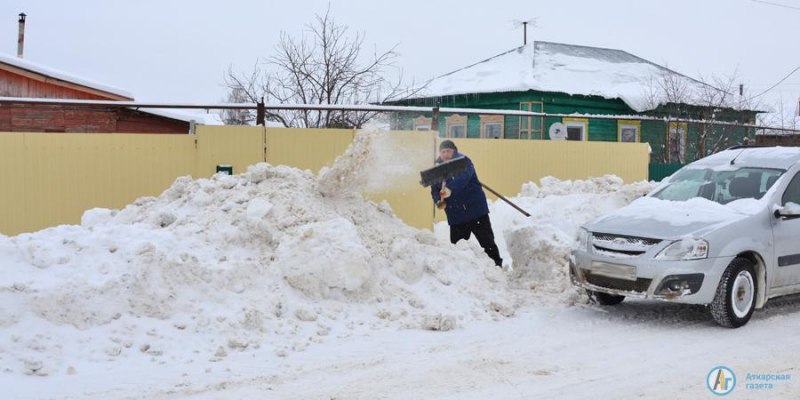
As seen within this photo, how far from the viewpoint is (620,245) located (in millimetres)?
6770

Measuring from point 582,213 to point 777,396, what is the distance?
6.85 m

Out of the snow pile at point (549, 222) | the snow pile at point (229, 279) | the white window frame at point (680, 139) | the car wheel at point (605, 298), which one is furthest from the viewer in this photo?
the white window frame at point (680, 139)

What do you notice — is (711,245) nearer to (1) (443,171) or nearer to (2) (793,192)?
(2) (793,192)

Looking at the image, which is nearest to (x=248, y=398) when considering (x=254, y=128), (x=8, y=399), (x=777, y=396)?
(x=8, y=399)

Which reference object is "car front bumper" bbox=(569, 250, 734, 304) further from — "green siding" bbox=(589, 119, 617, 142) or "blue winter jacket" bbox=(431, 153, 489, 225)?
"green siding" bbox=(589, 119, 617, 142)

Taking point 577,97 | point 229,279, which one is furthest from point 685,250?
point 577,97

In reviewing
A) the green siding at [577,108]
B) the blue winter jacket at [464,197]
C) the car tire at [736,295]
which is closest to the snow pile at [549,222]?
the blue winter jacket at [464,197]

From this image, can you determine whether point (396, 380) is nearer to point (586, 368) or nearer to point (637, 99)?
point (586, 368)

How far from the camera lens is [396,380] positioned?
5.05 metres

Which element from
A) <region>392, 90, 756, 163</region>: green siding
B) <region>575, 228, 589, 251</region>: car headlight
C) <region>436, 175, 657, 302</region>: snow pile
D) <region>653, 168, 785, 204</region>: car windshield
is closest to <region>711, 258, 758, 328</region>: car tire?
<region>653, 168, 785, 204</region>: car windshield

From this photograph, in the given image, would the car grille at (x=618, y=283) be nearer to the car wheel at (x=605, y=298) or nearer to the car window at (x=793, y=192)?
the car wheel at (x=605, y=298)

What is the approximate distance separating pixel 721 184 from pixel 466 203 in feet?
9.42
